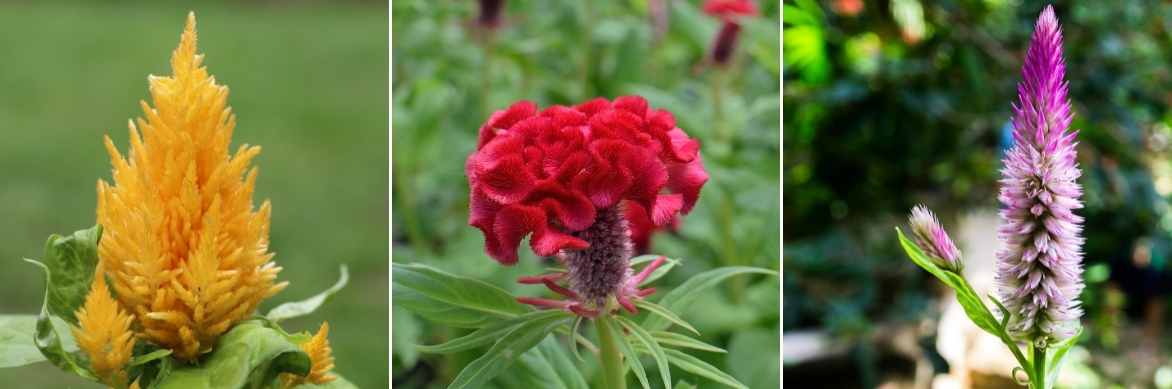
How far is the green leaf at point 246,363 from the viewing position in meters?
1.05

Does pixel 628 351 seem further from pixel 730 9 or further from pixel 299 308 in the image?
pixel 730 9

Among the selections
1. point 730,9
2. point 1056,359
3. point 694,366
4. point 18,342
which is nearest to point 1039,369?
point 1056,359

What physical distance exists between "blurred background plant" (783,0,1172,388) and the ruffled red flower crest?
1.65 m

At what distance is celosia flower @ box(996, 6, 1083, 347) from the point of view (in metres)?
0.98

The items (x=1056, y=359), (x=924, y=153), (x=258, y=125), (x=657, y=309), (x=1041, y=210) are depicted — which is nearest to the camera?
(x=1041, y=210)

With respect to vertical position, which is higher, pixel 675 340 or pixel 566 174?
pixel 566 174

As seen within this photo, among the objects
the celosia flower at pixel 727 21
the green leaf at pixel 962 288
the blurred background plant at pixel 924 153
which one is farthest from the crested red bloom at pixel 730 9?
the green leaf at pixel 962 288

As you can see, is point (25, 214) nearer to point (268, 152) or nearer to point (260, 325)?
Result: point (268, 152)

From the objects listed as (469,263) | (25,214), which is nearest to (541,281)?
(469,263)

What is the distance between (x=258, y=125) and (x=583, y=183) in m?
4.27

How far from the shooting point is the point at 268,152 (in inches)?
191

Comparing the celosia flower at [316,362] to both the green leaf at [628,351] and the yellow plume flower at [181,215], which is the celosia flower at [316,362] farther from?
the green leaf at [628,351]

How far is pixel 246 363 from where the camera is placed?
3.47 ft

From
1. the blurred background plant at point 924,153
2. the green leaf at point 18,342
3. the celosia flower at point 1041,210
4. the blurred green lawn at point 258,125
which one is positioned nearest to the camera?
the celosia flower at point 1041,210
